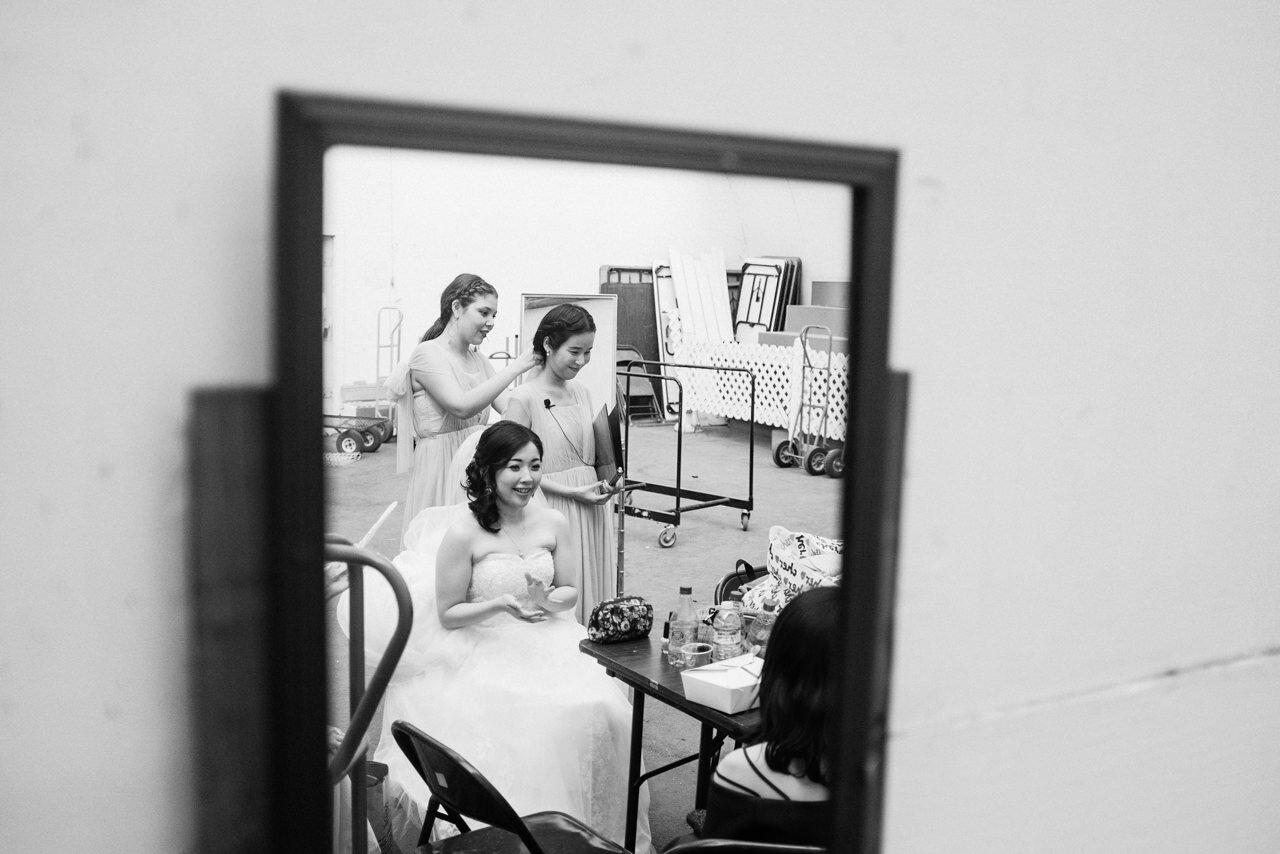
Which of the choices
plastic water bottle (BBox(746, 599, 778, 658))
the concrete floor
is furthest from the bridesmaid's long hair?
plastic water bottle (BBox(746, 599, 778, 658))

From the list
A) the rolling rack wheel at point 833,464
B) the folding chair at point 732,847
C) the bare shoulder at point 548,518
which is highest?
the bare shoulder at point 548,518

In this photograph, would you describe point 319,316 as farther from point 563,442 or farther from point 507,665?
point 563,442

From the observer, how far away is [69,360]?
41.0 inches

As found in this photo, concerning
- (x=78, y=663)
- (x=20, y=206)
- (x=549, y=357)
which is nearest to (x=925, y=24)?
(x=20, y=206)

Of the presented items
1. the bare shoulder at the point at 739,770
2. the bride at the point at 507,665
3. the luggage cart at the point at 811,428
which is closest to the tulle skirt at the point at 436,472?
the bride at the point at 507,665

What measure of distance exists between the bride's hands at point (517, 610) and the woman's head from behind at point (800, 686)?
1.24 m

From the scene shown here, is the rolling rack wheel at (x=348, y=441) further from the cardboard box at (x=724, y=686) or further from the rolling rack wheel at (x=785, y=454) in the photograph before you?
the cardboard box at (x=724, y=686)

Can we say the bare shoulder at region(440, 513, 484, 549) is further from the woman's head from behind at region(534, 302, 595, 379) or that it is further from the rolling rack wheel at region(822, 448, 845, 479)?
the rolling rack wheel at region(822, 448, 845, 479)

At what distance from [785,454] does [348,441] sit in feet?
13.6

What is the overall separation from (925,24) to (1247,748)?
1518 mm

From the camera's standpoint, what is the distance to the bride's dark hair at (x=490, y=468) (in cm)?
349

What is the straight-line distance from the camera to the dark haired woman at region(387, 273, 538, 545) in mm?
4312

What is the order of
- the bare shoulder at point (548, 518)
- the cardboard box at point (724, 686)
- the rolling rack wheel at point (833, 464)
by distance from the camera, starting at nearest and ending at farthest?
the cardboard box at point (724, 686) → the bare shoulder at point (548, 518) → the rolling rack wheel at point (833, 464)

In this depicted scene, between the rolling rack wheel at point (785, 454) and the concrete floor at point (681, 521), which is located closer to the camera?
the concrete floor at point (681, 521)
